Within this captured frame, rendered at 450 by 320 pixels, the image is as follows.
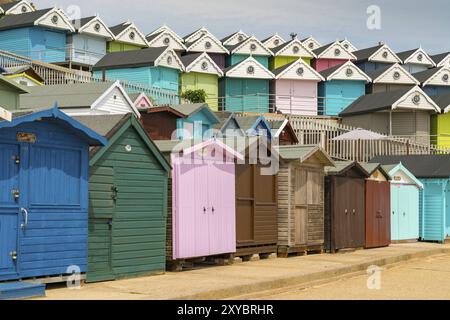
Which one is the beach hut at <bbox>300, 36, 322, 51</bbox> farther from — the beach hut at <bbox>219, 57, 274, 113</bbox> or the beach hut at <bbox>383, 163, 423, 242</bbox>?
the beach hut at <bbox>383, 163, 423, 242</bbox>

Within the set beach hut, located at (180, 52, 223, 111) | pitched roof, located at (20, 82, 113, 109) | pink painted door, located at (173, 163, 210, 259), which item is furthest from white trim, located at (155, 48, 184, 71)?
pink painted door, located at (173, 163, 210, 259)

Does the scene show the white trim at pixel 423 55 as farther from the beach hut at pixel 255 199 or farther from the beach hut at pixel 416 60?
the beach hut at pixel 255 199

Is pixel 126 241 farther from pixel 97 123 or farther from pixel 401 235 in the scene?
pixel 401 235

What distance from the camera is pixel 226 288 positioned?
12422mm

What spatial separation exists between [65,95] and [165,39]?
134ft

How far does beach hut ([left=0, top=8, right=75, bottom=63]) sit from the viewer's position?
183 ft

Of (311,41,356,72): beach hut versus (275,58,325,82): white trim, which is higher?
(311,41,356,72): beach hut

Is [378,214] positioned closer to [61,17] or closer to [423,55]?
[61,17]

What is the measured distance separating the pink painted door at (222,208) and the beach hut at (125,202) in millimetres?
1638

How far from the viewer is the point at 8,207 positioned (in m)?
11.5

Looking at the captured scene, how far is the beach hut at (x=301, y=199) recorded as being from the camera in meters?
19.4

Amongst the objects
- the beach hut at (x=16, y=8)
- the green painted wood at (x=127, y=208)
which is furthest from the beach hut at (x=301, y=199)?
the beach hut at (x=16, y=8)

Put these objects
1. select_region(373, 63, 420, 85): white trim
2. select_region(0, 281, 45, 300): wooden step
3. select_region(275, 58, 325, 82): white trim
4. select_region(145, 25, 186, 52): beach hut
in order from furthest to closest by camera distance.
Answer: select_region(145, 25, 186, 52): beach hut < select_region(373, 63, 420, 85): white trim < select_region(275, 58, 325, 82): white trim < select_region(0, 281, 45, 300): wooden step
